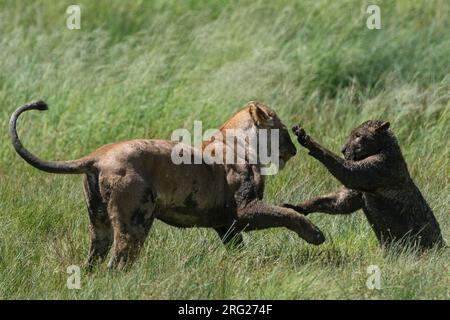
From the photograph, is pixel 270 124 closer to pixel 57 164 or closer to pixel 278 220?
pixel 278 220

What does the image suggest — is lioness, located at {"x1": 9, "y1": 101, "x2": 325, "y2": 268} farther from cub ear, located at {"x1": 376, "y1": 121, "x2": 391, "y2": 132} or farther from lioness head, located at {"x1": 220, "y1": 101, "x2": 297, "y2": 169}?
cub ear, located at {"x1": 376, "y1": 121, "x2": 391, "y2": 132}

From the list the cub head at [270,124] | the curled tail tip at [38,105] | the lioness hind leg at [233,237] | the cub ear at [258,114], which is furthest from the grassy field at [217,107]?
the curled tail tip at [38,105]

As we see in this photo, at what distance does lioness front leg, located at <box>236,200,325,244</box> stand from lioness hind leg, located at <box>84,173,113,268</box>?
974mm

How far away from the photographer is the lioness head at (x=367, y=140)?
28.7ft

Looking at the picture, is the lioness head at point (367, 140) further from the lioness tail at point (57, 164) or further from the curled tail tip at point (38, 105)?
the curled tail tip at point (38, 105)

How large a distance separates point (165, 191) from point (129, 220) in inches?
16.5

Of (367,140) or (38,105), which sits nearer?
(38,105)

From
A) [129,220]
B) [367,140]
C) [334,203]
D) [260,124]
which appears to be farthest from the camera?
[260,124]

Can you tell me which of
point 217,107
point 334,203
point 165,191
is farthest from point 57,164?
point 217,107

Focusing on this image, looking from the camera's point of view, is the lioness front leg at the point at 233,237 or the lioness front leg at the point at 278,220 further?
the lioness front leg at the point at 233,237

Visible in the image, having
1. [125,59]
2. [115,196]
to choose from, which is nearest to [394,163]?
[115,196]

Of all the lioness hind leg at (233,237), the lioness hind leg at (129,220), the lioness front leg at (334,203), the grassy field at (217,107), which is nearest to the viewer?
the lioness hind leg at (129,220)

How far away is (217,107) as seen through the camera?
12.3m
